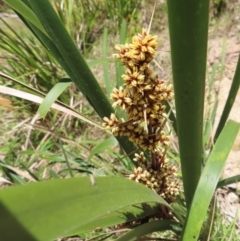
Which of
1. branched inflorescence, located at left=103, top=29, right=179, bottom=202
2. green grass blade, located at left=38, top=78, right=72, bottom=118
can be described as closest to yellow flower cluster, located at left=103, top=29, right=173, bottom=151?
branched inflorescence, located at left=103, top=29, right=179, bottom=202

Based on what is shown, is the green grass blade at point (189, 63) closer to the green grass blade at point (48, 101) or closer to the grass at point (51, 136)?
the green grass blade at point (48, 101)

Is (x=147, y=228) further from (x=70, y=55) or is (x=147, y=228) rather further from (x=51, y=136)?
(x=51, y=136)

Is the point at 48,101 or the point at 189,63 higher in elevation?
the point at 189,63

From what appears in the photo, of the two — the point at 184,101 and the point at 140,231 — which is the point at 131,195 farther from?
the point at 140,231

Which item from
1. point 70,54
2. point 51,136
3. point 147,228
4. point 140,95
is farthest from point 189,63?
point 51,136

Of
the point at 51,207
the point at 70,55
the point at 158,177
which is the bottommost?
the point at 158,177

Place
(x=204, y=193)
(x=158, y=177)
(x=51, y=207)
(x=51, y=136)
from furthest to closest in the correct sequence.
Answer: (x=51, y=136) → (x=158, y=177) → (x=204, y=193) → (x=51, y=207)
